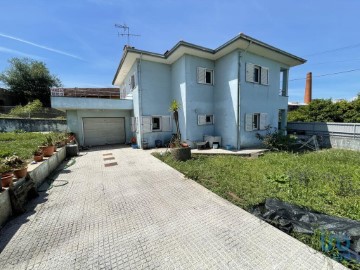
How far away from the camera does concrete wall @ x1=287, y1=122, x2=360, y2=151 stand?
9.98 metres

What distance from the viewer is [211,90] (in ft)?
36.7

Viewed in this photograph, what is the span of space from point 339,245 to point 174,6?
9.89 m

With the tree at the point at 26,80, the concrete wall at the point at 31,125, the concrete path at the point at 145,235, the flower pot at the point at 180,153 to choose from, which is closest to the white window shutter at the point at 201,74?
the flower pot at the point at 180,153

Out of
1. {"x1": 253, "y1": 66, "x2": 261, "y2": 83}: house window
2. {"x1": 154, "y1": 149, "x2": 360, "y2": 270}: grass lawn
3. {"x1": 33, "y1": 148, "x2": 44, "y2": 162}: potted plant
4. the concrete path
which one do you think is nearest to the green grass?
{"x1": 154, "y1": 149, "x2": 360, "y2": 270}: grass lawn

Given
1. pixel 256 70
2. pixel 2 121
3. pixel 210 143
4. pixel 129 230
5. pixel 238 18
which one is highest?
pixel 238 18

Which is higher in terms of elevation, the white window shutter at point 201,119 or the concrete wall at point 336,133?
the white window shutter at point 201,119

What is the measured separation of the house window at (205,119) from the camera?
35.4ft

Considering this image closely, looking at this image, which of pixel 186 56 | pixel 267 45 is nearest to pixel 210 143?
pixel 186 56

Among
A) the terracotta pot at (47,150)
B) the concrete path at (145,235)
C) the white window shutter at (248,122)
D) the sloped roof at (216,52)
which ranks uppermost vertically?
the sloped roof at (216,52)

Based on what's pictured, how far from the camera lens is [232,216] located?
343 cm

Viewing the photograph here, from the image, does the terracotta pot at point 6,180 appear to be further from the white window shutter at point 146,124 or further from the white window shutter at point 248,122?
the white window shutter at point 248,122

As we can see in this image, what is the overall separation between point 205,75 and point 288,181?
26.9ft

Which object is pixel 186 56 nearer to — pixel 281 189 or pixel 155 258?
pixel 281 189

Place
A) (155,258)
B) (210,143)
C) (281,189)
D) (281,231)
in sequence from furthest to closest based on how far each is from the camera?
(210,143) < (281,189) < (281,231) < (155,258)
